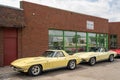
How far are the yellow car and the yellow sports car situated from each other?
1108mm

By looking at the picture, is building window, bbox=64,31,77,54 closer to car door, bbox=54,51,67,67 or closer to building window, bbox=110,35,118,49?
car door, bbox=54,51,67,67

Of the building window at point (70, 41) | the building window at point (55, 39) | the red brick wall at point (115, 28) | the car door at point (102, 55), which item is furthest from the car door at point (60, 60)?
the red brick wall at point (115, 28)

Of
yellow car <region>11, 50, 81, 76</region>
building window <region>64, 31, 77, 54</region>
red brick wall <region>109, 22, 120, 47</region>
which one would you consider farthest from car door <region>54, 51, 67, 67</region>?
red brick wall <region>109, 22, 120, 47</region>

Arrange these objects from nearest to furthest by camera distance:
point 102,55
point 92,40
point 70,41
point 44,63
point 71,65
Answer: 1. point 44,63
2. point 71,65
3. point 102,55
4. point 70,41
5. point 92,40

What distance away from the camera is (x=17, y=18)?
1180 centimetres

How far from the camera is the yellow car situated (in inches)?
344

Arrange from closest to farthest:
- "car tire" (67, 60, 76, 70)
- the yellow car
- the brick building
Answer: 1. the yellow car
2. "car tire" (67, 60, 76, 70)
3. the brick building

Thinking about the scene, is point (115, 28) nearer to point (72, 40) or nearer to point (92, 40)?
point (92, 40)

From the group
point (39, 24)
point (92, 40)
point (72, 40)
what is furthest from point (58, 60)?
point (92, 40)

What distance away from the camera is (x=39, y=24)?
13.6m

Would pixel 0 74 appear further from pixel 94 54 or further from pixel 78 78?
pixel 94 54

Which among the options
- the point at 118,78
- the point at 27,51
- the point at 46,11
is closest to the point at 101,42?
the point at 46,11

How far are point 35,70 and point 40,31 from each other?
5.16 m

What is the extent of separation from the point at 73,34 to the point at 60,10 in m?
2.86
